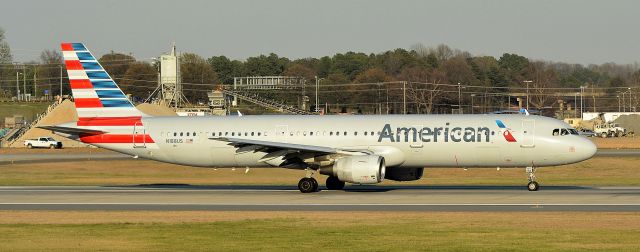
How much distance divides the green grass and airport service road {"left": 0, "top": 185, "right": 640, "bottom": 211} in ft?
13.1

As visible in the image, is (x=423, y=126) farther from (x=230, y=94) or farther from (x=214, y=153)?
(x=230, y=94)

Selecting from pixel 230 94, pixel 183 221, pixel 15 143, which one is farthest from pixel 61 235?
pixel 230 94

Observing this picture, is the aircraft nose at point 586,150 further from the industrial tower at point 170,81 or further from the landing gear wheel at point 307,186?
the industrial tower at point 170,81

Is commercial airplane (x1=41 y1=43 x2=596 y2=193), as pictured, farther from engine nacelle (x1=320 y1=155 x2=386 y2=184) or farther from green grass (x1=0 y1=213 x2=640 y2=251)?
green grass (x1=0 y1=213 x2=640 y2=251)

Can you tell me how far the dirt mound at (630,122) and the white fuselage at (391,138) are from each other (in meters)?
115

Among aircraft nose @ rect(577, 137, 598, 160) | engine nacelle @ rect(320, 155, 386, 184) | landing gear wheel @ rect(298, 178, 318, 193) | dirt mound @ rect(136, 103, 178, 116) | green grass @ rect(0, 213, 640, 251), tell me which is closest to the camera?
green grass @ rect(0, 213, 640, 251)

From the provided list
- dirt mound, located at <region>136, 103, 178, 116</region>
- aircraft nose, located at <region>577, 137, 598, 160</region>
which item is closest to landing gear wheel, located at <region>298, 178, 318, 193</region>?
aircraft nose, located at <region>577, 137, 598, 160</region>

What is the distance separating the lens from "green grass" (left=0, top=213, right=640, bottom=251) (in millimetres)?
24312

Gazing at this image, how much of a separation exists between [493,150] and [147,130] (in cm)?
1589

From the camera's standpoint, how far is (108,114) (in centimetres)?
4700

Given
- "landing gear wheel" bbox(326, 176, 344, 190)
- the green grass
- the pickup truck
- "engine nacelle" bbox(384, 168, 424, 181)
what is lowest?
the green grass

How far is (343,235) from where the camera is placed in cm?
2652

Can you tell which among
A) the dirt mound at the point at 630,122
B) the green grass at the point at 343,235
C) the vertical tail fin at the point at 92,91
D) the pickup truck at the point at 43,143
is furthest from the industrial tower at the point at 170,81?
the green grass at the point at 343,235

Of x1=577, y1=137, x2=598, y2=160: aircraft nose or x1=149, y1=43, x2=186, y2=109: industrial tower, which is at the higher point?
x1=149, y1=43, x2=186, y2=109: industrial tower
